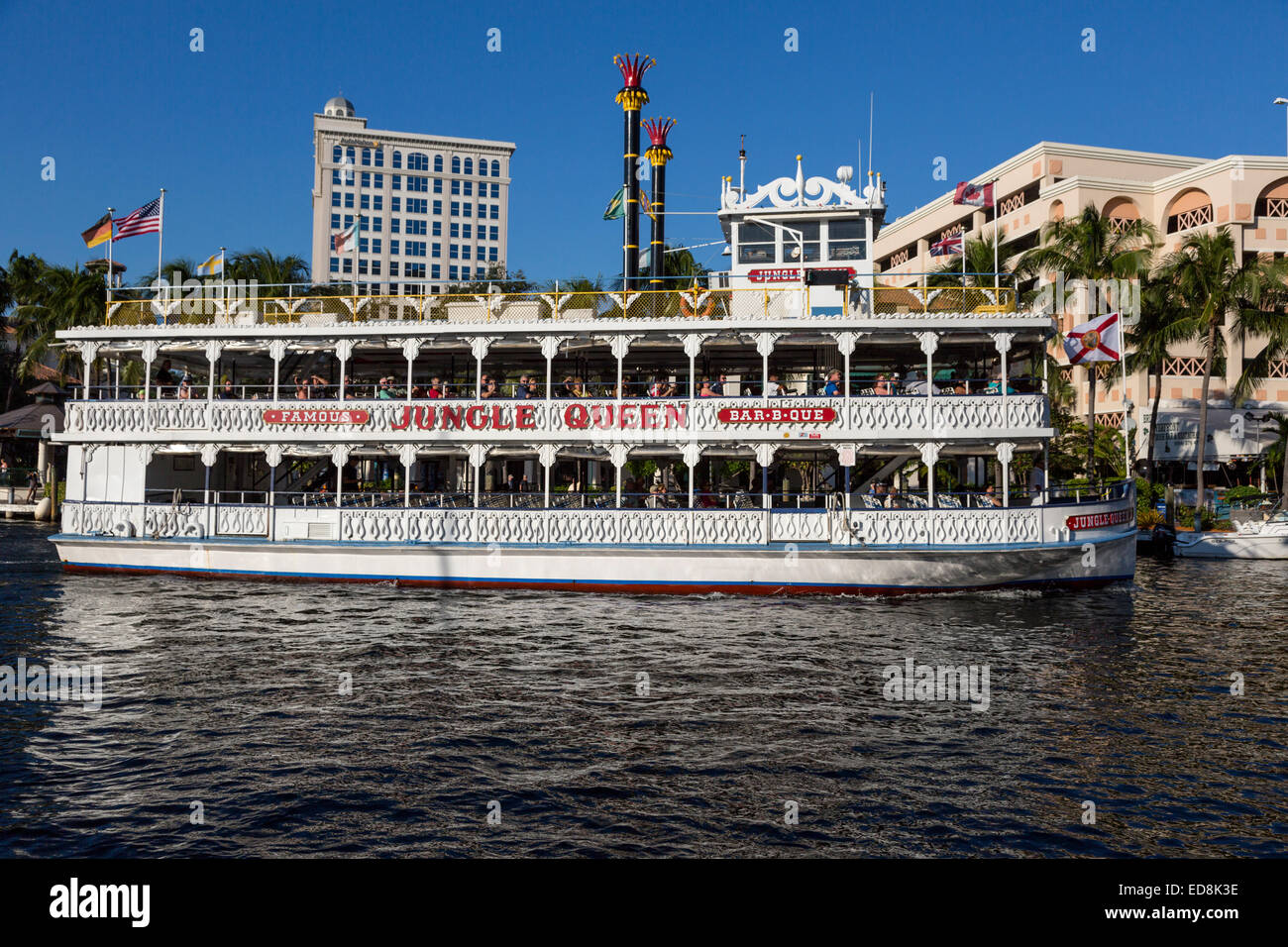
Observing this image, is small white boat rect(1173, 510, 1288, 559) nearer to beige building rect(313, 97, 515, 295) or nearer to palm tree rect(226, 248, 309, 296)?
palm tree rect(226, 248, 309, 296)

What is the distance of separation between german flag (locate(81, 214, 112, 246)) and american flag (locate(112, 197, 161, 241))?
1.91 feet

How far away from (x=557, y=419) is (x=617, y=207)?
1224cm

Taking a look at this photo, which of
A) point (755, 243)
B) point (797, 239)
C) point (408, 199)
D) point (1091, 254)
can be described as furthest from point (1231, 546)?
point (408, 199)

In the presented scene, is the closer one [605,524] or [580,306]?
[605,524]

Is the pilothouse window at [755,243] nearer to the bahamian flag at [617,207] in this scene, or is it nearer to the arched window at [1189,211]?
the bahamian flag at [617,207]

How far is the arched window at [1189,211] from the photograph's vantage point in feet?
166

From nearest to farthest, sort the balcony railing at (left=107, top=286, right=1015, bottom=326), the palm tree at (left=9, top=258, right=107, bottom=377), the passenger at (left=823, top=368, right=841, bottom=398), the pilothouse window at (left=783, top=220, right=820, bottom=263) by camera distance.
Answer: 1. the passenger at (left=823, top=368, right=841, bottom=398)
2. the balcony railing at (left=107, top=286, right=1015, bottom=326)
3. the pilothouse window at (left=783, top=220, right=820, bottom=263)
4. the palm tree at (left=9, top=258, right=107, bottom=377)

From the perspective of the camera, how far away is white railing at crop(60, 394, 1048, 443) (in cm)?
2044

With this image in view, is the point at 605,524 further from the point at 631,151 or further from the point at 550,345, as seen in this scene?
the point at 631,151

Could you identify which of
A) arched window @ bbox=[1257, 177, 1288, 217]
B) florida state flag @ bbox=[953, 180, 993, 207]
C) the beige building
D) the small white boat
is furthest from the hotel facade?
the beige building

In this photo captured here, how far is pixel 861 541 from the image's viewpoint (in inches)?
790

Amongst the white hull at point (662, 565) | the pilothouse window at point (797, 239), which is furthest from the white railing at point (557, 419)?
the pilothouse window at point (797, 239)

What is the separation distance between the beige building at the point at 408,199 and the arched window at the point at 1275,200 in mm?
83989

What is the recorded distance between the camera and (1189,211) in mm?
51656
